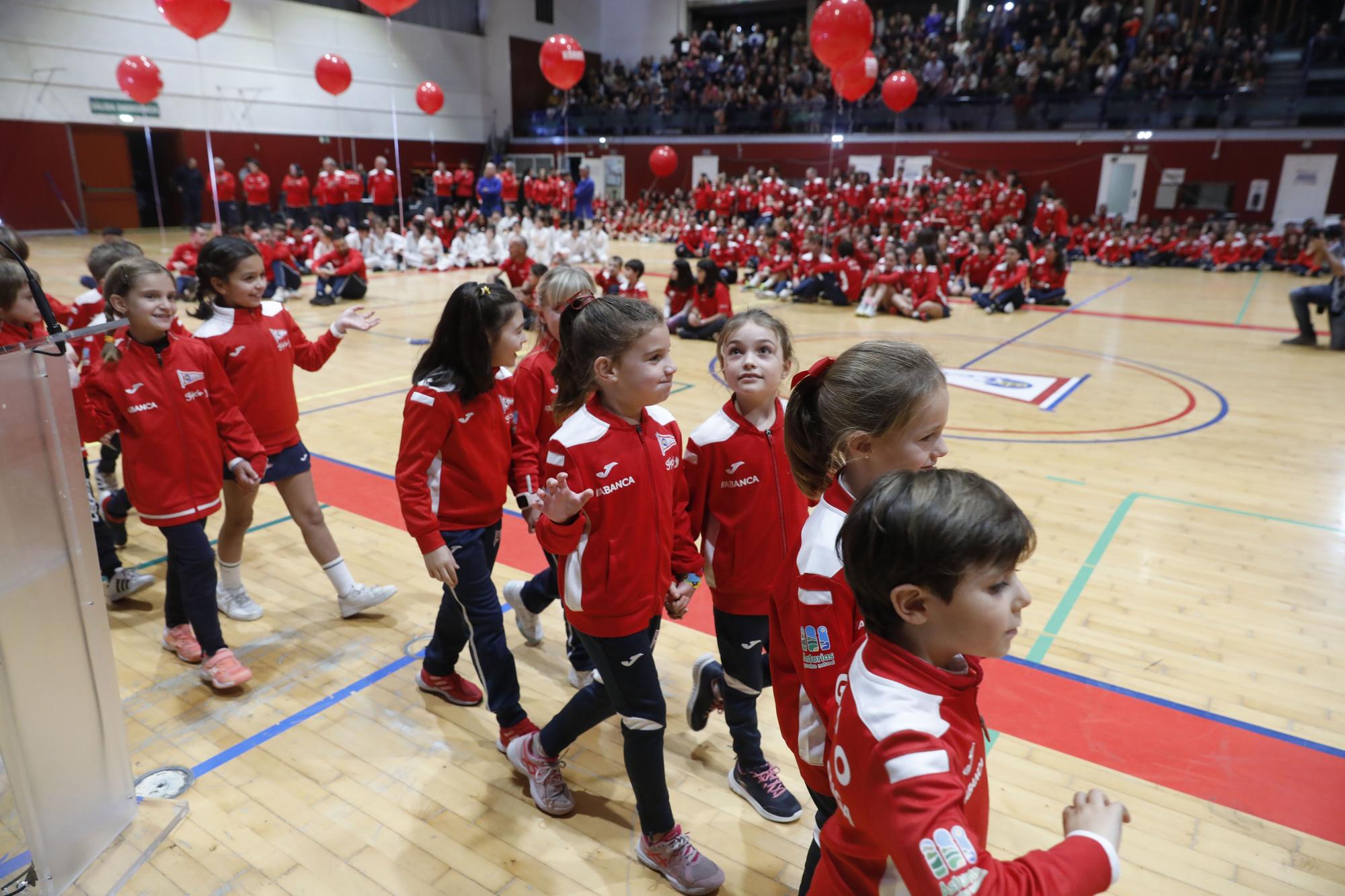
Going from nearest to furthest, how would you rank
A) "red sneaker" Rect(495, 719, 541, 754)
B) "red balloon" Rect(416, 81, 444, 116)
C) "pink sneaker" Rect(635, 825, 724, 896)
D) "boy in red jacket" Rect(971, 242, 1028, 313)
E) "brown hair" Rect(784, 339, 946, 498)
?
"brown hair" Rect(784, 339, 946, 498) → "pink sneaker" Rect(635, 825, 724, 896) → "red sneaker" Rect(495, 719, 541, 754) → "boy in red jacket" Rect(971, 242, 1028, 313) → "red balloon" Rect(416, 81, 444, 116)

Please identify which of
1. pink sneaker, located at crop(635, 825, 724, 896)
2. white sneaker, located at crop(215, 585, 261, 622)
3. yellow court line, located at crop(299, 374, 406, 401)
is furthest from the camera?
yellow court line, located at crop(299, 374, 406, 401)

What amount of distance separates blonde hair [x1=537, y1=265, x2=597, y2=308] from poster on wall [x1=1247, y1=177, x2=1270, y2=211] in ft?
67.7

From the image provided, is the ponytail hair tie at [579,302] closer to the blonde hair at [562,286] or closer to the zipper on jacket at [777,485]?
the zipper on jacket at [777,485]

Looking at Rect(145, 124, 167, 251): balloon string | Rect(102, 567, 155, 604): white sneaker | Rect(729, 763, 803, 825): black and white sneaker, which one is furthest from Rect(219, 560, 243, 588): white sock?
Rect(145, 124, 167, 251): balloon string

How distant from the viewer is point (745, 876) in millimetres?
2174

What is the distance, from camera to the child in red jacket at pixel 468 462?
2467 mm

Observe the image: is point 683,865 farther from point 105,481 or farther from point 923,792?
point 105,481

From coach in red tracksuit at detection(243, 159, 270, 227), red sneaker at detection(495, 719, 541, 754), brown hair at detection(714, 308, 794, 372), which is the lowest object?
red sneaker at detection(495, 719, 541, 754)

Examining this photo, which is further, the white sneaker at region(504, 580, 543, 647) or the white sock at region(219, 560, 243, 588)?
the white sock at region(219, 560, 243, 588)

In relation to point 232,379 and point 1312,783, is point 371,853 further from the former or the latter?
point 1312,783

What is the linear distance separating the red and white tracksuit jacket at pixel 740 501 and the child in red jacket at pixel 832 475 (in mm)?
515

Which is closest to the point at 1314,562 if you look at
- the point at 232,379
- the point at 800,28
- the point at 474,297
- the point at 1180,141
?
the point at 474,297

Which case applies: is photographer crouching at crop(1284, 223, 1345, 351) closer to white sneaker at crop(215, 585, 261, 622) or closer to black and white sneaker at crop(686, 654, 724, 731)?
black and white sneaker at crop(686, 654, 724, 731)

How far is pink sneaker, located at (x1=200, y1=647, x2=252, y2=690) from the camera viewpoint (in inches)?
116
